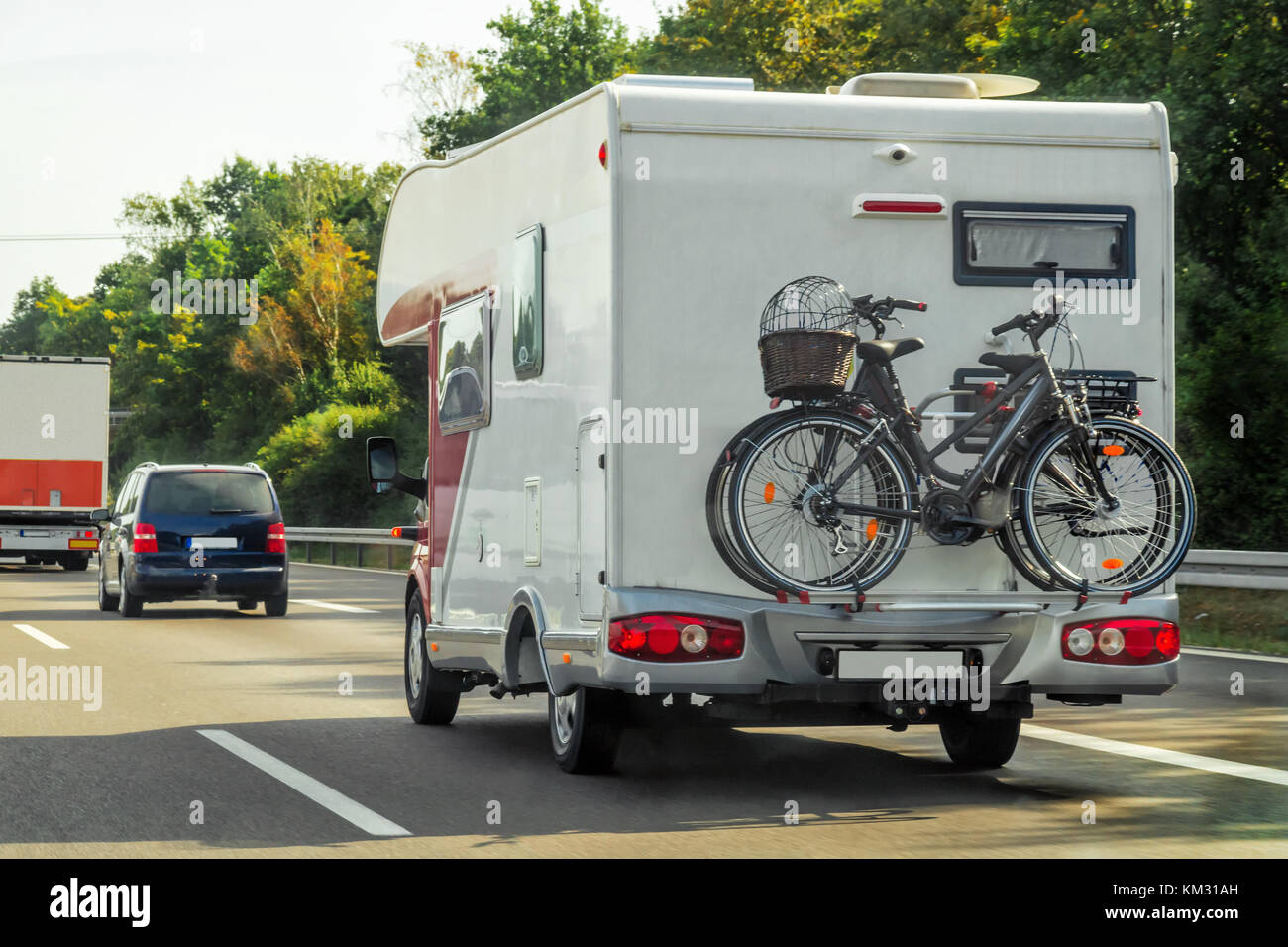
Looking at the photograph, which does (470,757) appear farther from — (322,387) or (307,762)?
Answer: (322,387)

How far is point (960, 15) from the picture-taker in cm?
3331

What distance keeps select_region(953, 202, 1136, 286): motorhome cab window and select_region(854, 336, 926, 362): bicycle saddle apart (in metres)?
0.48

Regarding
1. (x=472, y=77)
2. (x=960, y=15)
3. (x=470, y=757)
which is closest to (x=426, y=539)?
(x=470, y=757)

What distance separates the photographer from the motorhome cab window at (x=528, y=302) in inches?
343

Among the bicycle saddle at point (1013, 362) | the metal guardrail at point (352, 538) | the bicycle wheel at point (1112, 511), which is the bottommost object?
the metal guardrail at point (352, 538)

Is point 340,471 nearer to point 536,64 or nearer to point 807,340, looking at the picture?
point 536,64

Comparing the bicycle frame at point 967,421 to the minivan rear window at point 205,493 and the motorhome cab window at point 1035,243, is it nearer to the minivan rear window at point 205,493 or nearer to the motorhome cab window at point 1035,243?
the motorhome cab window at point 1035,243

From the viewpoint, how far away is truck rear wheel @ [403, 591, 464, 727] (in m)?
10.9

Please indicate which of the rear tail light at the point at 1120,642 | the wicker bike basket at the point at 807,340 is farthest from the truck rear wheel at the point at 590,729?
the rear tail light at the point at 1120,642

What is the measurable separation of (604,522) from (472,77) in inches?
2136

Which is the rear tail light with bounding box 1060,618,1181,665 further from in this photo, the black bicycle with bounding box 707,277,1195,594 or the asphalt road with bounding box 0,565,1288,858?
the asphalt road with bounding box 0,565,1288,858

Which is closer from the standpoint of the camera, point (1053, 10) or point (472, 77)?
point (1053, 10)

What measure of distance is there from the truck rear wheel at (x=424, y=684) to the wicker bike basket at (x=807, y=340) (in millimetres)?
3735

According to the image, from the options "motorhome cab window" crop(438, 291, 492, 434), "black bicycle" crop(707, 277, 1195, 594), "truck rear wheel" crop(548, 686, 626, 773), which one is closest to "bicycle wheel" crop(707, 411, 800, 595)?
"black bicycle" crop(707, 277, 1195, 594)
